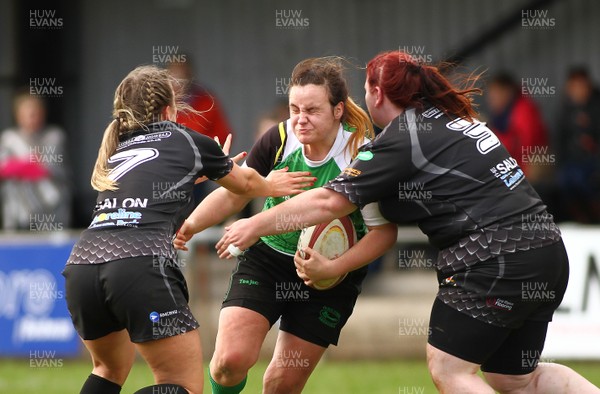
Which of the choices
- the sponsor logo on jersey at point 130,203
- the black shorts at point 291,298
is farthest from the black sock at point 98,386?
the sponsor logo on jersey at point 130,203

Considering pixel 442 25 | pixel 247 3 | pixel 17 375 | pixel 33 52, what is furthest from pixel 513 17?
pixel 17 375

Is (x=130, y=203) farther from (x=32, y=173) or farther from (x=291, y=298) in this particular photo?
(x=32, y=173)

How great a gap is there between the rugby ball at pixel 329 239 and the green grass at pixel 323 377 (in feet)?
7.59

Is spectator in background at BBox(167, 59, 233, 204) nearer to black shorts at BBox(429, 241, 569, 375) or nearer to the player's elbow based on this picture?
the player's elbow

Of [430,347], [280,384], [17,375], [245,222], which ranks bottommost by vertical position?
[17,375]

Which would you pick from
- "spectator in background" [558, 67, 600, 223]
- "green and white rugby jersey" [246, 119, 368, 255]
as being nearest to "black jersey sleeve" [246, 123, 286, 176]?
"green and white rugby jersey" [246, 119, 368, 255]

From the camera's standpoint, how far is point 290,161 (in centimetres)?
595

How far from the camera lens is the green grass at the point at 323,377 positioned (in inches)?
328

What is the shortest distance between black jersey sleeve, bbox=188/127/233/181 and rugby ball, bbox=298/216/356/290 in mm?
592

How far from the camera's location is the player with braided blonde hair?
4992mm

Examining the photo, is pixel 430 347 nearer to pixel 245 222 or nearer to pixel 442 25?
pixel 245 222

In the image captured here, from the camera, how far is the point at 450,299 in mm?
5160

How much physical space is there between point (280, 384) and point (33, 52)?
25.7ft

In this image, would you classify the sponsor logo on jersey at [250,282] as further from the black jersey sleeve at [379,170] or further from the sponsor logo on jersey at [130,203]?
the sponsor logo on jersey at [130,203]
